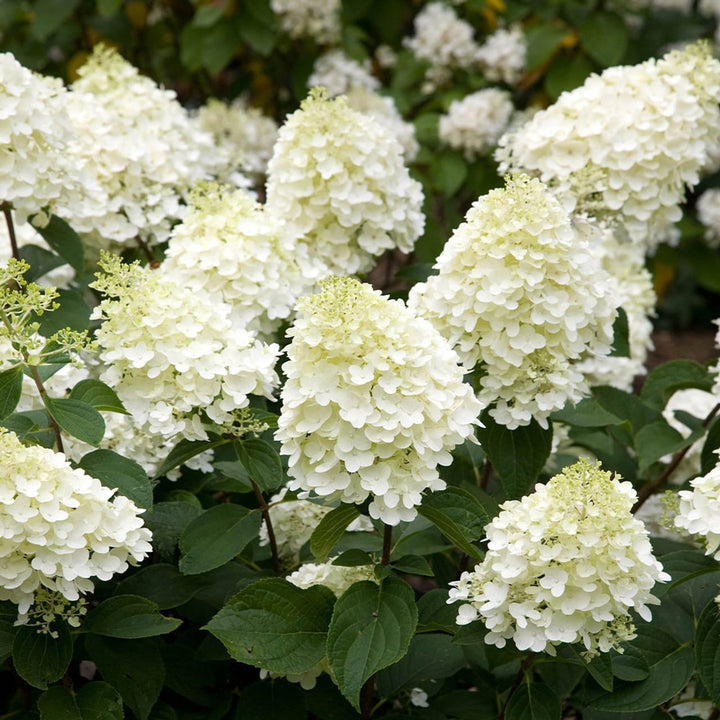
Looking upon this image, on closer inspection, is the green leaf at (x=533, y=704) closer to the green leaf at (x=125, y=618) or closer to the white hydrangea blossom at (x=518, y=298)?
the white hydrangea blossom at (x=518, y=298)

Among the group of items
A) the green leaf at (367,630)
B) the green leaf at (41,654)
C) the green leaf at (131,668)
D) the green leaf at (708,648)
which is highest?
the green leaf at (708,648)

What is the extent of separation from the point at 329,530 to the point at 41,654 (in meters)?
0.60

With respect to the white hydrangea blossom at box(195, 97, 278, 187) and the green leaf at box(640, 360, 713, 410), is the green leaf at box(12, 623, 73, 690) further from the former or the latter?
the white hydrangea blossom at box(195, 97, 278, 187)

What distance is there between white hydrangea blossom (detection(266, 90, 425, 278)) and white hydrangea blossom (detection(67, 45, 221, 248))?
37cm

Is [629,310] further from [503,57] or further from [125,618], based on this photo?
[125,618]

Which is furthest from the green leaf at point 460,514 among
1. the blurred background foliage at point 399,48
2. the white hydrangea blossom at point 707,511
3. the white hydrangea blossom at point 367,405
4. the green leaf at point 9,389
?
the blurred background foliage at point 399,48

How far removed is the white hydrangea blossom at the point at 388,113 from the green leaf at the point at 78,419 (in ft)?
8.05

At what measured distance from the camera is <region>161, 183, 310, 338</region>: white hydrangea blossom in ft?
8.11

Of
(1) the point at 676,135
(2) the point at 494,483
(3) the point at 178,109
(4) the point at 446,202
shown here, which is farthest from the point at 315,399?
(4) the point at 446,202

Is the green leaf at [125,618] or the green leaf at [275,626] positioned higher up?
the green leaf at [275,626]

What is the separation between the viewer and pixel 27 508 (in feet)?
5.85

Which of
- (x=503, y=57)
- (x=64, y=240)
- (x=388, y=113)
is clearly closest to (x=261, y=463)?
(x=64, y=240)

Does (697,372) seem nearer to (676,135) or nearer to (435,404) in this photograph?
(676,135)

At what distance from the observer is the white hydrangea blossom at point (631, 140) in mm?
2691
